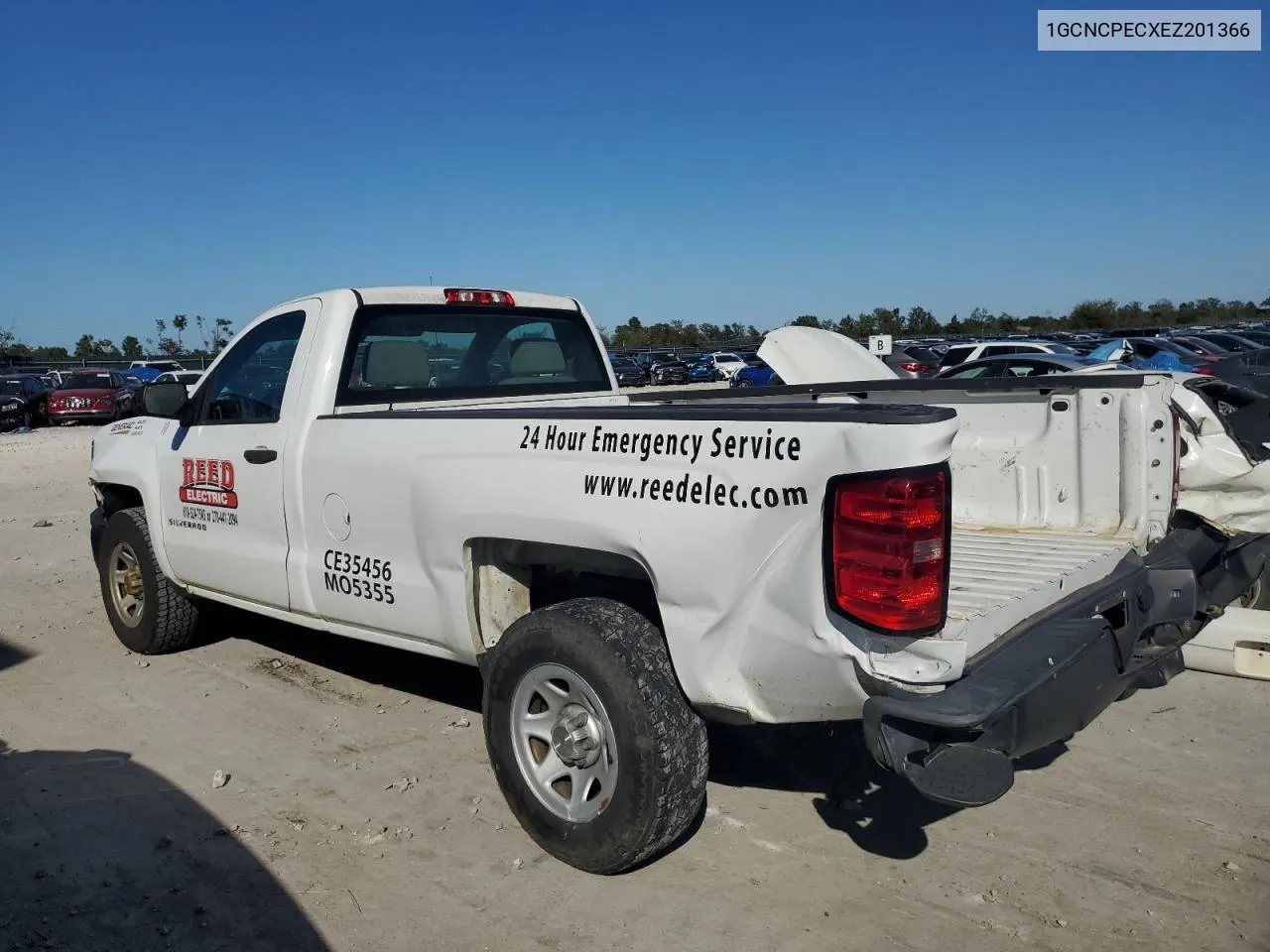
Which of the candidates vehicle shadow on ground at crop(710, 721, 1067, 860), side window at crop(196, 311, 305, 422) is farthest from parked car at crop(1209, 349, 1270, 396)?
side window at crop(196, 311, 305, 422)

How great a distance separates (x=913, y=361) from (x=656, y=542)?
89.7 ft

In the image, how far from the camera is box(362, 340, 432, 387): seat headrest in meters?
4.69

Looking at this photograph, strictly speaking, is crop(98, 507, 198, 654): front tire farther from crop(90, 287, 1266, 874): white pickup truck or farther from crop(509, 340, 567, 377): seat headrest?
crop(509, 340, 567, 377): seat headrest

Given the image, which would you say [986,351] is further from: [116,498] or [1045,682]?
[1045,682]

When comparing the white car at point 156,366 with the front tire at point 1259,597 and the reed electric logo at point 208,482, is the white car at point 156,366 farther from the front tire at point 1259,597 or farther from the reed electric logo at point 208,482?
the front tire at point 1259,597

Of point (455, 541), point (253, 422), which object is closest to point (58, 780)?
point (253, 422)

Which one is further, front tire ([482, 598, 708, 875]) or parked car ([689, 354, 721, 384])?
parked car ([689, 354, 721, 384])

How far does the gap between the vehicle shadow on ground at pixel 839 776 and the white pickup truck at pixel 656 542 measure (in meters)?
0.80

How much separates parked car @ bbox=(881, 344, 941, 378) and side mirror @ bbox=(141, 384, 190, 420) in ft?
68.0

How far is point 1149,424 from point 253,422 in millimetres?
3919

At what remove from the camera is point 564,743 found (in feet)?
11.0

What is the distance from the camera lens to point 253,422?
4.79m

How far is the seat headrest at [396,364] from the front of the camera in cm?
469

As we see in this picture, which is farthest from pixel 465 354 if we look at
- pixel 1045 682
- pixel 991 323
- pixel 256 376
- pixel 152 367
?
pixel 991 323
